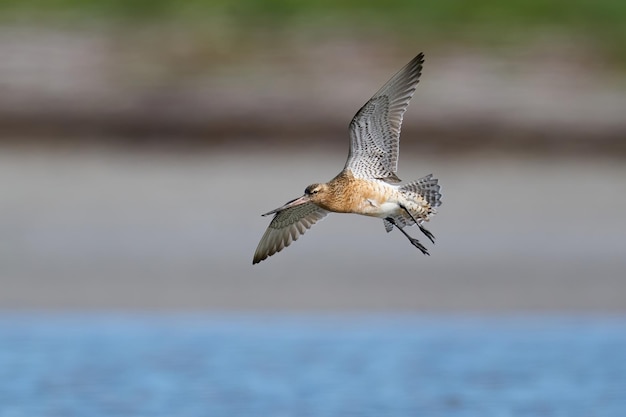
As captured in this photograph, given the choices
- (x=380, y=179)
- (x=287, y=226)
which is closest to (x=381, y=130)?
(x=380, y=179)

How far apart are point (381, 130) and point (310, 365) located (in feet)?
6.62

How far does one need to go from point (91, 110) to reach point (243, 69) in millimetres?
1490

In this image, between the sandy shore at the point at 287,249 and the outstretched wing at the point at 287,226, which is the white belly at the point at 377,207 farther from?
the sandy shore at the point at 287,249

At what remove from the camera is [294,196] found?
36.1 feet

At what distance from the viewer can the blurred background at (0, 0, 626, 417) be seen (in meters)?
8.09

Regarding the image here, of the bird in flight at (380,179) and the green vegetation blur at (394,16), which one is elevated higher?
the green vegetation blur at (394,16)

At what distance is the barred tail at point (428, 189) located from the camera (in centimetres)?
679

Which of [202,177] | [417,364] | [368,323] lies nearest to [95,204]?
[202,177]

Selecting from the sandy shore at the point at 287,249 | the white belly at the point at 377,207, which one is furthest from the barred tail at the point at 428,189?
the sandy shore at the point at 287,249

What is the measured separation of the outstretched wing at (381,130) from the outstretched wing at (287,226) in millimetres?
385

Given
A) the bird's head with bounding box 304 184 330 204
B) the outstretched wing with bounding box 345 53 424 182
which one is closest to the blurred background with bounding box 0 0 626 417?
the bird's head with bounding box 304 184 330 204

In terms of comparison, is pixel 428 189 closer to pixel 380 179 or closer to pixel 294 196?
pixel 380 179

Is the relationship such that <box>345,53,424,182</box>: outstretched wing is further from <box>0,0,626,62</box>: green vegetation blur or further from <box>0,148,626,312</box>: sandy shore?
<box>0,0,626,62</box>: green vegetation blur

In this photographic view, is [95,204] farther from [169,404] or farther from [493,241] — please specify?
[169,404]
